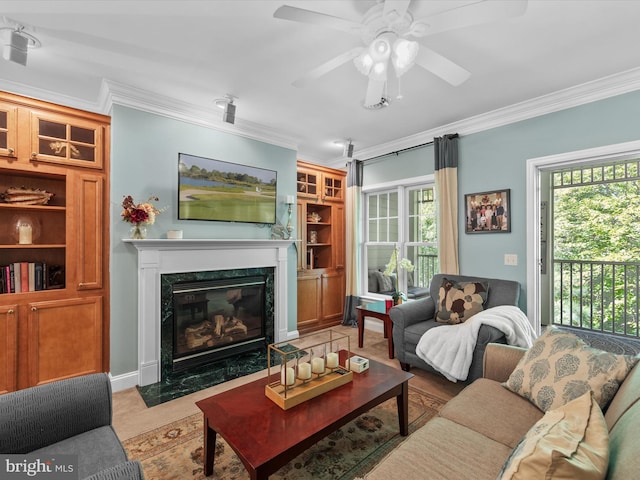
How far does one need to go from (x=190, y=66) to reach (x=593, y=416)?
3.11 m

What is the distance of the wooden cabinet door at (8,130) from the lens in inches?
100

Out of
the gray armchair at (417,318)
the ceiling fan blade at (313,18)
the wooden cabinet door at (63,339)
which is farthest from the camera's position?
the gray armchair at (417,318)

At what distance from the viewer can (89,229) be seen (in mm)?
2848

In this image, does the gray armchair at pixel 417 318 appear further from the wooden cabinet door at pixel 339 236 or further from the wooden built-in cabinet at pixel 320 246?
the wooden cabinet door at pixel 339 236

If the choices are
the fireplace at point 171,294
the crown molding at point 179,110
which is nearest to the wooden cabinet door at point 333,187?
the crown molding at point 179,110

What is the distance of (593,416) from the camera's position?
1.01 metres

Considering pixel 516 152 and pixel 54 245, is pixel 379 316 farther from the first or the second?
pixel 54 245

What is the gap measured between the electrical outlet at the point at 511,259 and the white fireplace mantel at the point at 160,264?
2613 millimetres

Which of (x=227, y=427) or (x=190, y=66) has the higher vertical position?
(x=190, y=66)

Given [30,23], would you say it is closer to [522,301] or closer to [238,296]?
[238,296]

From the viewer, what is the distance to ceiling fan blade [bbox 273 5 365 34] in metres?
1.44

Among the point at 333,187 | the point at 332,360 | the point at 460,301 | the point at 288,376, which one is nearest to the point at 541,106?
the point at 460,301

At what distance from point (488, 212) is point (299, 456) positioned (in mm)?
3008

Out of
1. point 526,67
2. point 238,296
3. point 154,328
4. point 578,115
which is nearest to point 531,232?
point 578,115
